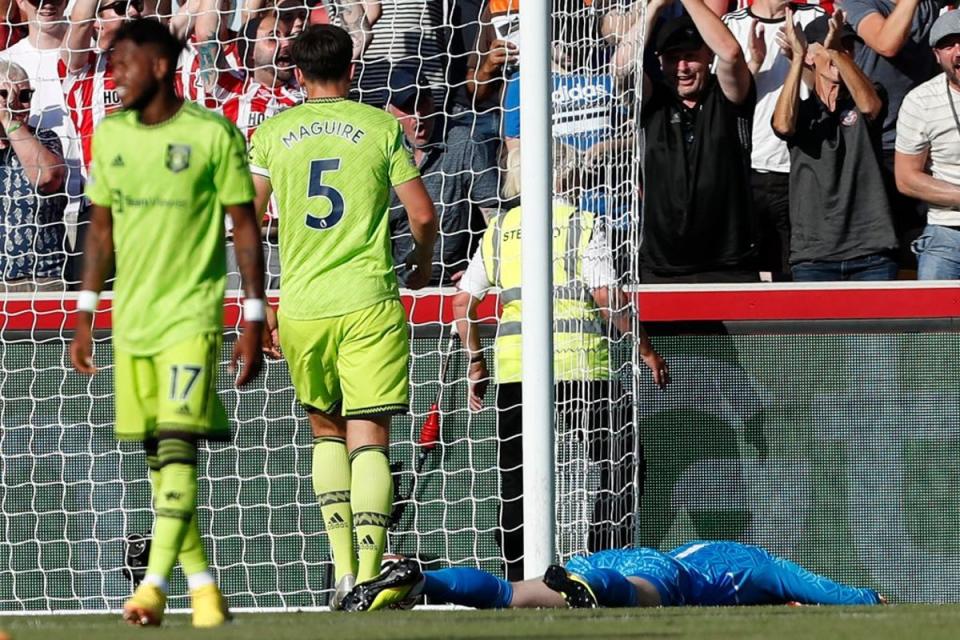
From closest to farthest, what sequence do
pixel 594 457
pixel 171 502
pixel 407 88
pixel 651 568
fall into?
pixel 171 502 < pixel 651 568 < pixel 594 457 < pixel 407 88

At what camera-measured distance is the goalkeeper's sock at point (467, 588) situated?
596 cm

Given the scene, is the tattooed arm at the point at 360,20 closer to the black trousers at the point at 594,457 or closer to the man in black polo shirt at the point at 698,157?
the man in black polo shirt at the point at 698,157

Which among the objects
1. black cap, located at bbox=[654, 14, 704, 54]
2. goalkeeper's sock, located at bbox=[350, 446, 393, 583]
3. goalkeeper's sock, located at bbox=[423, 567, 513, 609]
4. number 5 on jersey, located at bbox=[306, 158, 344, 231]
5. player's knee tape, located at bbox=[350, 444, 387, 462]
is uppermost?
black cap, located at bbox=[654, 14, 704, 54]

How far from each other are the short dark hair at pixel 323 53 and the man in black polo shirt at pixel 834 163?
11.4 ft

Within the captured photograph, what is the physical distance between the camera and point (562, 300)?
809 cm

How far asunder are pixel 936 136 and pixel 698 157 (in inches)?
52.9

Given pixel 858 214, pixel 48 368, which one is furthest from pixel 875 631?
pixel 48 368

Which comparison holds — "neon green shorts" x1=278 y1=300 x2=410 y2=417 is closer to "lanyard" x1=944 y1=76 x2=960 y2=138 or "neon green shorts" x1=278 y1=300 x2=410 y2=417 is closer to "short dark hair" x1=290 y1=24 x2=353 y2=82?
"short dark hair" x1=290 y1=24 x2=353 y2=82

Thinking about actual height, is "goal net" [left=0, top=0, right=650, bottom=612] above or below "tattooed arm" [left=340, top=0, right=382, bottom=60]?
below

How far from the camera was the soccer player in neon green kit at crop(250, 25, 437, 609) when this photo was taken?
6.50m

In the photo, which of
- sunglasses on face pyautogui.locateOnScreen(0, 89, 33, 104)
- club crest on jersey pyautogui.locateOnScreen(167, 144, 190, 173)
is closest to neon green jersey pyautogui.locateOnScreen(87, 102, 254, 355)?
club crest on jersey pyautogui.locateOnScreen(167, 144, 190, 173)

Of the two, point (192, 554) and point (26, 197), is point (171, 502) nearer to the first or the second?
point (192, 554)

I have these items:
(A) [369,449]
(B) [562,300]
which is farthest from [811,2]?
(A) [369,449]

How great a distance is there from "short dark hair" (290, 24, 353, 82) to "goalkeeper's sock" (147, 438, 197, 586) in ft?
6.78
